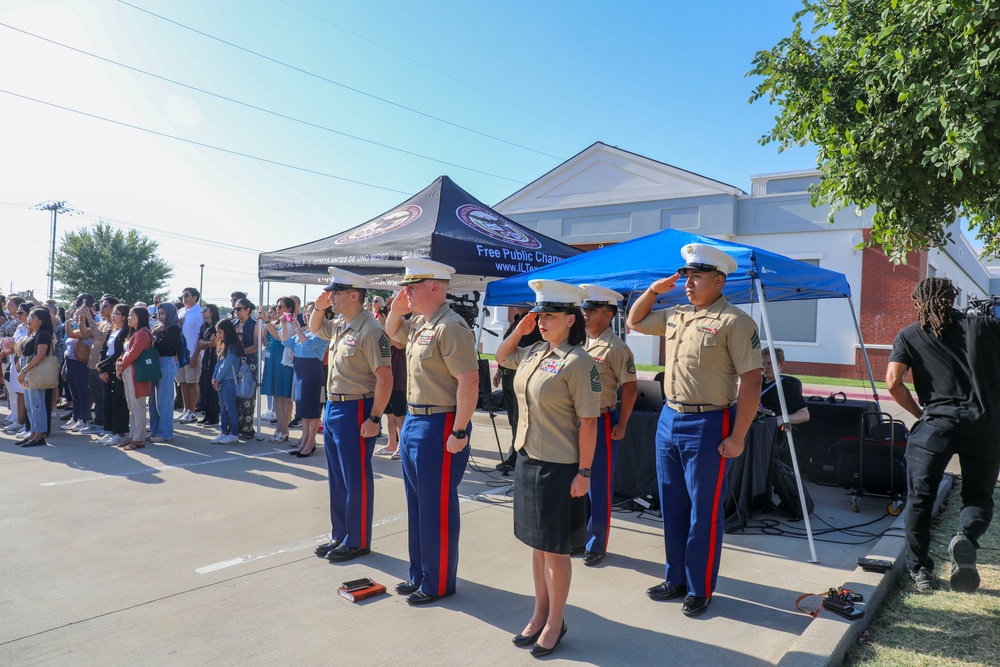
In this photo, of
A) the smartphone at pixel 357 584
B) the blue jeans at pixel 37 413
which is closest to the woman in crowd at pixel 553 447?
the smartphone at pixel 357 584

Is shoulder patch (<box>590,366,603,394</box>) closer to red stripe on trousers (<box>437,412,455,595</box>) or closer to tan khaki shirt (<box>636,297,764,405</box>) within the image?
tan khaki shirt (<box>636,297,764,405</box>)

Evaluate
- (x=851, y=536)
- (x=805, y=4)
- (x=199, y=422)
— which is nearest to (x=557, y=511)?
(x=851, y=536)

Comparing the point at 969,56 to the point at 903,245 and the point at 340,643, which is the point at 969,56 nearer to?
the point at 903,245

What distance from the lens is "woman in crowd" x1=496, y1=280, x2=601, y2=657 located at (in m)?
3.32

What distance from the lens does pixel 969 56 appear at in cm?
447

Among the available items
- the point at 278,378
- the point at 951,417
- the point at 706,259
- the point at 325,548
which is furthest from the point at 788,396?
the point at 278,378

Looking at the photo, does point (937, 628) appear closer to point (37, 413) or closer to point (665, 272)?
point (665, 272)

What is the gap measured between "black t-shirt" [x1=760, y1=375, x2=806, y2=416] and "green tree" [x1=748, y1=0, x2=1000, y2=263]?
5.02 feet

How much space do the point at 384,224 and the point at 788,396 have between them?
5414mm

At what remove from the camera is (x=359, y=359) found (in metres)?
4.74

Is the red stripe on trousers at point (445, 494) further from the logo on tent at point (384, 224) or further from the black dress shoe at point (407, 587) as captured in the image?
the logo on tent at point (384, 224)

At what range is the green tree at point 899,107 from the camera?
14.6 ft

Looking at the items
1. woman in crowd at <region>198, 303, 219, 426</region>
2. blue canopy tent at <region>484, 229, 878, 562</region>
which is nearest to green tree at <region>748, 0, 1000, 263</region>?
blue canopy tent at <region>484, 229, 878, 562</region>

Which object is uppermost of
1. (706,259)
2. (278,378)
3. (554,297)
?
(706,259)
